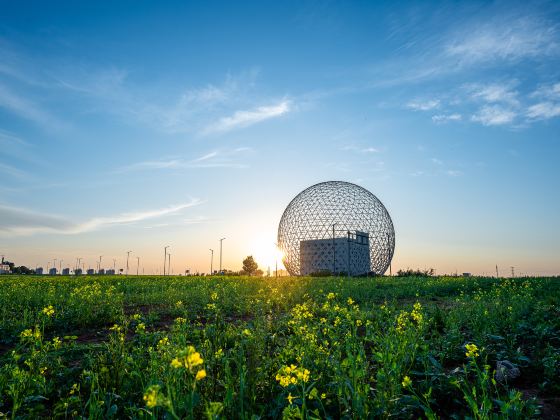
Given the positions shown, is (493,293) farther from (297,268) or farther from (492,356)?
(297,268)

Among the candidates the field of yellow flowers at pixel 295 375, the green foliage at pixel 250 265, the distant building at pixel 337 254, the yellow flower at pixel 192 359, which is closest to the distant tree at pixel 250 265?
the green foliage at pixel 250 265

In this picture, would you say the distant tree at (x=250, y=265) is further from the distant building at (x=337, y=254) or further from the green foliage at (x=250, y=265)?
the distant building at (x=337, y=254)

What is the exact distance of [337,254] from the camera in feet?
138

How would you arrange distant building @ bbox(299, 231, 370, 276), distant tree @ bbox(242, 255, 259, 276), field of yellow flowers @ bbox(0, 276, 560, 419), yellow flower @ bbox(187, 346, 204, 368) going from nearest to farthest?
1. yellow flower @ bbox(187, 346, 204, 368)
2. field of yellow flowers @ bbox(0, 276, 560, 419)
3. distant building @ bbox(299, 231, 370, 276)
4. distant tree @ bbox(242, 255, 259, 276)

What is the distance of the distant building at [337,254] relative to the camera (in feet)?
136

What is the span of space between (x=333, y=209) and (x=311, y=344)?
126ft

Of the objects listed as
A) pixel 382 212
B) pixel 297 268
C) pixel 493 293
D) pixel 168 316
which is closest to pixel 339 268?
pixel 297 268

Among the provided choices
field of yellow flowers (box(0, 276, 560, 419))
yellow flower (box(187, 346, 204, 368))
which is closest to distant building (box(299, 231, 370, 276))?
field of yellow flowers (box(0, 276, 560, 419))

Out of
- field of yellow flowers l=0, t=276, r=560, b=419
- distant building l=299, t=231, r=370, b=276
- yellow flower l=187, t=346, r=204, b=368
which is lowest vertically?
field of yellow flowers l=0, t=276, r=560, b=419

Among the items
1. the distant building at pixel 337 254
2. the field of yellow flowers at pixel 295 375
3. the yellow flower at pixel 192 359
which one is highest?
the distant building at pixel 337 254

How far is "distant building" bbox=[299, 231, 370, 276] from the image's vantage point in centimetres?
4150

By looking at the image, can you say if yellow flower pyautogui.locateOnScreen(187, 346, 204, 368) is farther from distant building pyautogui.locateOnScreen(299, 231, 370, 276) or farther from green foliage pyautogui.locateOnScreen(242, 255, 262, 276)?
green foliage pyautogui.locateOnScreen(242, 255, 262, 276)

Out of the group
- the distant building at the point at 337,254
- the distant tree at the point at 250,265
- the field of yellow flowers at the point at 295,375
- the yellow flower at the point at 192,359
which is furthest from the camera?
the distant tree at the point at 250,265

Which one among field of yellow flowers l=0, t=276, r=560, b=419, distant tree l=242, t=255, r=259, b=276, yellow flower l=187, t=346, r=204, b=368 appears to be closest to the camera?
yellow flower l=187, t=346, r=204, b=368
